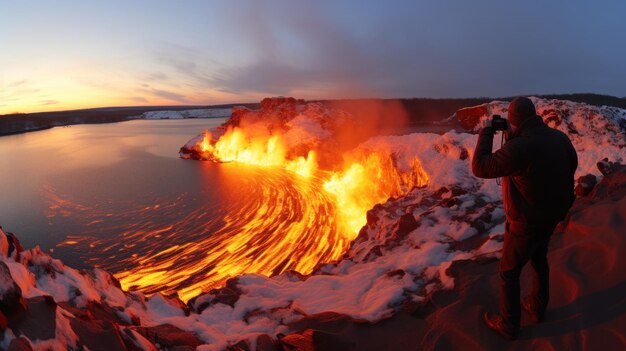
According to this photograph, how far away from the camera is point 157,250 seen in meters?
14.4

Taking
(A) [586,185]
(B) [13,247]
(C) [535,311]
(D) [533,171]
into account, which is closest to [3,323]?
(B) [13,247]

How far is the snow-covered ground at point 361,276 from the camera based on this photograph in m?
5.21

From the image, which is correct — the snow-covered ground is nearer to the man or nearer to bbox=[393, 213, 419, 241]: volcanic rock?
Answer: bbox=[393, 213, 419, 241]: volcanic rock

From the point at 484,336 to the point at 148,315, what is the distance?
5313mm

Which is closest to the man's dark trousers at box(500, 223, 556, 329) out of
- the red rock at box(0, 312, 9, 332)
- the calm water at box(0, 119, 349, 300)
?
the red rock at box(0, 312, 9, 332)

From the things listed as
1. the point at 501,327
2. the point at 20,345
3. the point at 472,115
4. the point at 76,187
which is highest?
the point at 472,115

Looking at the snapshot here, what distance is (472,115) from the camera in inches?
818

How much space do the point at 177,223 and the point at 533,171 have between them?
1714 centimetres

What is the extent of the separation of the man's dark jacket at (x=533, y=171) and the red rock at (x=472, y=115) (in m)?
18.2

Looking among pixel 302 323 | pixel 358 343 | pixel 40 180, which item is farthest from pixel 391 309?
pixel 40 180

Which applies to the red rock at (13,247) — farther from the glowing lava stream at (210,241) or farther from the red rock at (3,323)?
the glowing lava stream at (210,241)

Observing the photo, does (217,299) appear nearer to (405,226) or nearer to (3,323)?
(3,323)

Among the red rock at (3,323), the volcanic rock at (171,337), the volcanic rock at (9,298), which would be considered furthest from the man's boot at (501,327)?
the volcanic rock at (9,298)

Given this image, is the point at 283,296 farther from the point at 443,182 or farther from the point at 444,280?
the point at 443,182
